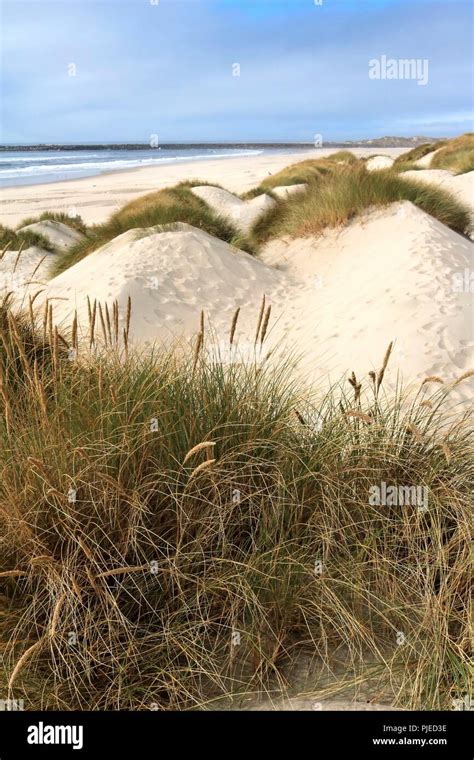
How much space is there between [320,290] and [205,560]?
658 cm

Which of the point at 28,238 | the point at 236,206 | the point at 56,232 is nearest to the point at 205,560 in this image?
the point at 28,238

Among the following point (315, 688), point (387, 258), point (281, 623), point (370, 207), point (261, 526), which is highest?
point (370, 207)

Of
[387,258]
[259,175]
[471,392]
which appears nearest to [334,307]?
[387,258]

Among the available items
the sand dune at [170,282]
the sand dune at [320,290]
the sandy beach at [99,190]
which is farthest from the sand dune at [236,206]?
the sandy beach at [99,190]

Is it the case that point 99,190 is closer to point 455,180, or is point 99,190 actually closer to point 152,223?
point 455,180

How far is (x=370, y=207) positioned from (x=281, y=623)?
860 cm

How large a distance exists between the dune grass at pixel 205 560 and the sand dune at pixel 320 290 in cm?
266

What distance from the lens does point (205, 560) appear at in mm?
2529

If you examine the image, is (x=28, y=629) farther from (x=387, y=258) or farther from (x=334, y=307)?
(x=387, y=258)

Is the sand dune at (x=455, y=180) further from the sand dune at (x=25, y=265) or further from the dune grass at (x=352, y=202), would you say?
the sand dune at (x=25, y=265)

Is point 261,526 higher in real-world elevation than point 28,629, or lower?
higher

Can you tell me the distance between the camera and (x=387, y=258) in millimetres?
8477

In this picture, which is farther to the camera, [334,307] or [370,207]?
[370,207]
